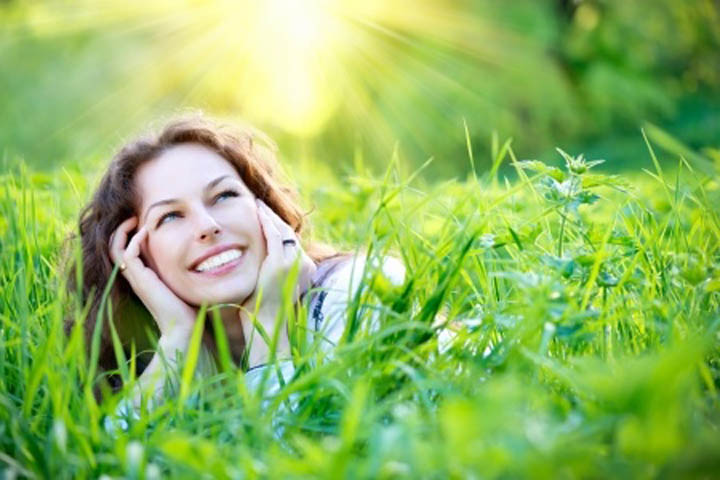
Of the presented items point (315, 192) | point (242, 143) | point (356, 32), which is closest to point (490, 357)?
point (242, 143)

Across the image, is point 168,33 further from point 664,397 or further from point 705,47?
point 664,397

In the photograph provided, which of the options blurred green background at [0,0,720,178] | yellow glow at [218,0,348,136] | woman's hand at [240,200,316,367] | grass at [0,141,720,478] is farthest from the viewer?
blurred green background at [0,0,720,178]

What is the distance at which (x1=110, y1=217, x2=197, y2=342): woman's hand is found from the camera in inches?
87.4

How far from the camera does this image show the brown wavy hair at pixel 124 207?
2.48 meters

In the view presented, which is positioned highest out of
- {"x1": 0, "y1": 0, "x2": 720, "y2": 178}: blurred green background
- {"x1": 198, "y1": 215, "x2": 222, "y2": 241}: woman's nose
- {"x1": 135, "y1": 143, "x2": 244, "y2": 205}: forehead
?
{"x1": 0, "y1": 0, "x2": 720, "y2": 178}: blurred green background

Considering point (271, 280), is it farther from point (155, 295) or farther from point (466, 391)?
point (466, 391)

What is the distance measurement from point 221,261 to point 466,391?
95 cm

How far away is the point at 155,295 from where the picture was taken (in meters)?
2.28

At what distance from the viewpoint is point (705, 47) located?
14.3 m

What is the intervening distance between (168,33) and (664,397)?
14172 millimetres

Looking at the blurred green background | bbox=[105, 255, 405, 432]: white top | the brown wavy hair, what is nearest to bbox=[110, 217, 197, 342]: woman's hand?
the brown wavy hair

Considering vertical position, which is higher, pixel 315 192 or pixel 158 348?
pixel 315 192

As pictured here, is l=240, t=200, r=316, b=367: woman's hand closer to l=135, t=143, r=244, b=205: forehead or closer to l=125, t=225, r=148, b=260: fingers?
l=135, t=143, r=244, b=205: forehead

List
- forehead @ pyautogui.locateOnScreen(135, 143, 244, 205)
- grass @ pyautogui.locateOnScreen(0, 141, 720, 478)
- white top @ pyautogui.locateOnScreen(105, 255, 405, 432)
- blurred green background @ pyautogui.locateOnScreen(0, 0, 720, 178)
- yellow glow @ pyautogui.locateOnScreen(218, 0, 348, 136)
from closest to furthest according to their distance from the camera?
1. grass @ pyautogui.locateOnScreen(0, 141, 720, 478)
2. white top @ pyautogui.locateOnScreen(105, 255, 405, 432)
3. forehead @ pyautogui.locateOnScreen(135, 143, 244, 205)
4. yellow glow @ pyautogui.locateOnScreen(218, 0, 348, 136)
5. blurred green background @ pyautogui.locateOnScreen(0, 0, 720, 178)
